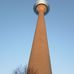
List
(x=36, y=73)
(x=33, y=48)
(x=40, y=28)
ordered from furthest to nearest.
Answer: (x=40, y=28)
(x=33, y=48)
(x=36, y=73)

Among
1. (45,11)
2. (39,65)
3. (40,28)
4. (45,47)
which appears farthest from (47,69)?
(45,11)

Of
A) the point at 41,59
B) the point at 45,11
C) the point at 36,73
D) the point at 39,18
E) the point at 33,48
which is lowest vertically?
the point at 36,73

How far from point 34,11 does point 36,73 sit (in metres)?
12.3

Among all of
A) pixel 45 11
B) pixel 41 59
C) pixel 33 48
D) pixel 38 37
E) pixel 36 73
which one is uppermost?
pixel 45 11

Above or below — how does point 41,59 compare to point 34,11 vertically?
below

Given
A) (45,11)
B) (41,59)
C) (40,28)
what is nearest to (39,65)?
(41,59)

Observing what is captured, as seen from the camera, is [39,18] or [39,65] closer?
[39,65]

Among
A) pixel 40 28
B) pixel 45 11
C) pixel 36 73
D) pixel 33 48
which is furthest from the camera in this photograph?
pixel 45 11

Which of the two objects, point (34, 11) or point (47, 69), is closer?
point (47, 69)

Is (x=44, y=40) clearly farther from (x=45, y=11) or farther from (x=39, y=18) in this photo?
(x=45, y=11)

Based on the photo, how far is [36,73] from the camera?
2500 centimetres

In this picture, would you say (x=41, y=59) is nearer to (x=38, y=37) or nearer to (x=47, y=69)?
(x=47, y=69)

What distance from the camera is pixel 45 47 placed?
89.8ft

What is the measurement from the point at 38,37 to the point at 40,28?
1.80m
